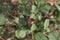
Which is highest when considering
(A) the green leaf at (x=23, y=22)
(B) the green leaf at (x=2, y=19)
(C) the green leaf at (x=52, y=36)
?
(B) the green leaf at (x=2, y=19)

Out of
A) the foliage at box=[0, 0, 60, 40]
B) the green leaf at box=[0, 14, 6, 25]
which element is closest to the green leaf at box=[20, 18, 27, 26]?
the foliage at box=[0, 0, 60, 40]

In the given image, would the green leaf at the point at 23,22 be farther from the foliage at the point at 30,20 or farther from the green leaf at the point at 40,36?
the green leaf at the point at 40,36

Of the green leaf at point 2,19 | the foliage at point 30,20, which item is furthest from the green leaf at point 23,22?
the green leaf at point 2,19

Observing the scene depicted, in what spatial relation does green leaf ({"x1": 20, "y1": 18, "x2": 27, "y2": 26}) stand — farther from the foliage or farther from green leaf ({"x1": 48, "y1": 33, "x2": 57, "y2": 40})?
green leaf ({"x1": 48, "y1": 33, "x2": 57, "y2": 40})

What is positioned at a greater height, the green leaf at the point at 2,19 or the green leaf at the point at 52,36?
the green leaf at the point at 2,19

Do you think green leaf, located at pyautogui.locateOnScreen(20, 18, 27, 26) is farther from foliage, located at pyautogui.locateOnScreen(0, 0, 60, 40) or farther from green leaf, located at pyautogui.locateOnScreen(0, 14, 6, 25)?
green leaf, located at pyautogui.locateOnScreen(0, 14, 6, 25)

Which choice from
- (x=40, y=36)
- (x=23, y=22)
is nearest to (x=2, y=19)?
(x=23, y=22)

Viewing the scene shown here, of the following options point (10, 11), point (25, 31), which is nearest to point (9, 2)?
point (10, 11)

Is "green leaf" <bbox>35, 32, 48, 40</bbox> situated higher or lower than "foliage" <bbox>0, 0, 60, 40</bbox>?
lower

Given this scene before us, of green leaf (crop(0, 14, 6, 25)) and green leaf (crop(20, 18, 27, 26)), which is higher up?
green leaf (crop(0, 14, 6, 25))

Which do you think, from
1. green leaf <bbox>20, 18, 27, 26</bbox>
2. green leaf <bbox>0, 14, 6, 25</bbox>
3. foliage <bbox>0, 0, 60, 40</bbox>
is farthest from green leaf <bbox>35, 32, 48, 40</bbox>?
green leaf <bbox>0, 14, 6, 25</bbox>

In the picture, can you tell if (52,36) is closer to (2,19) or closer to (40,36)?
(40,36)

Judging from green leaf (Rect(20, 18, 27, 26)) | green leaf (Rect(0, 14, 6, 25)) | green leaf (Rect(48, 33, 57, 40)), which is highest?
green leaf (Rect(0, 14, 6, 25))
